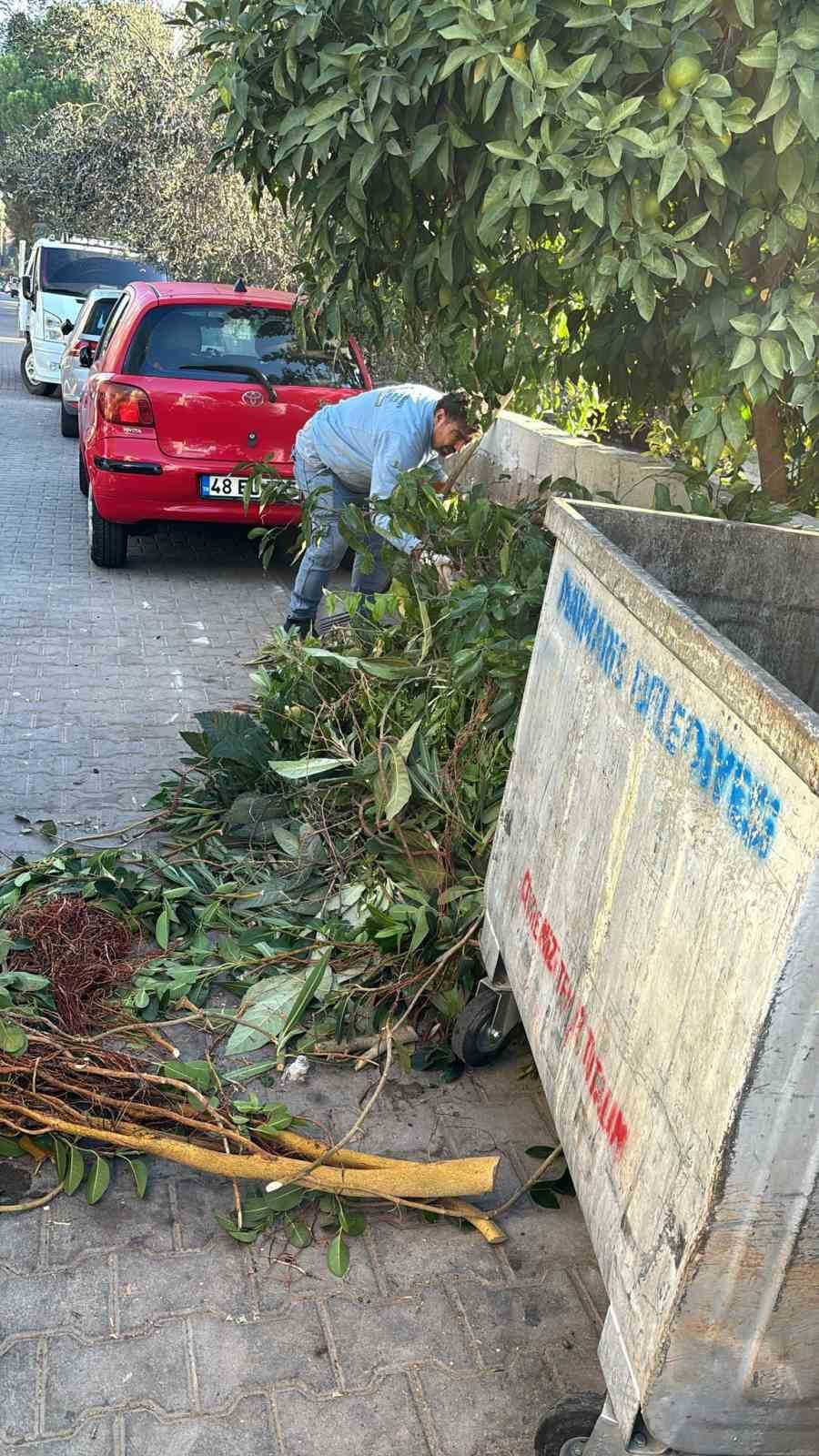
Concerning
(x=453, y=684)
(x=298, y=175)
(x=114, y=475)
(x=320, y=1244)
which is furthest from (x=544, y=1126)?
(x=114, y=475)

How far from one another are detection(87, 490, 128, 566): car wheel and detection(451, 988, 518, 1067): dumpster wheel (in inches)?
237

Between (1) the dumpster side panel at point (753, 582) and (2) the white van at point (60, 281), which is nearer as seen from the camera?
(1) the dumpster side panel at point (753, 582)

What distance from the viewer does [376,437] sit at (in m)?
6.38

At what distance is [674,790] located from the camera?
2.24 metres

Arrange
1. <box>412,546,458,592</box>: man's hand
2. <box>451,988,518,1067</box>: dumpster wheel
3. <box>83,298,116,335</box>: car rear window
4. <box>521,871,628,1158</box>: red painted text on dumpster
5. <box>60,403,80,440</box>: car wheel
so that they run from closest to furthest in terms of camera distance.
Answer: <box>521,871,628,1158</box>: red painted text on dumpster, <box>451,988,518,1067</box>: dumpster wheel, <box>412,546,458,592</box>: man's hand, <box>83,298,116,335</box>: car rear window, <box>60,403,80,440</box>: car wheel

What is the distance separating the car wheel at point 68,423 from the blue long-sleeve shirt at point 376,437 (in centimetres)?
876

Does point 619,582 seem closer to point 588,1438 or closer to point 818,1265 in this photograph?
point 818,1265

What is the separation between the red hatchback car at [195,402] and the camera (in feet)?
27.0

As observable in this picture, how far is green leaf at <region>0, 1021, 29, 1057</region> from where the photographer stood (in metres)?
3.36

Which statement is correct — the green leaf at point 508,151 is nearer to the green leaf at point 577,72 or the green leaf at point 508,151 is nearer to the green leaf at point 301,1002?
the green leaf at point 577,72

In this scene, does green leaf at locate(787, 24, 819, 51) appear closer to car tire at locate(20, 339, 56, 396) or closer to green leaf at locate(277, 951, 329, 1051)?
green leaf at locate(277, 951, 329, 1051)

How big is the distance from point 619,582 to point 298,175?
1910 millimetres

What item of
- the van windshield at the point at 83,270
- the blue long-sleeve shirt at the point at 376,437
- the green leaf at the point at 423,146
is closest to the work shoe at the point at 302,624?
the blue long-sleeve shirt at the point at 376,437

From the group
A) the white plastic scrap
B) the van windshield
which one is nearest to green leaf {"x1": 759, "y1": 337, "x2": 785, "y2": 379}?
the white plastic scrap
